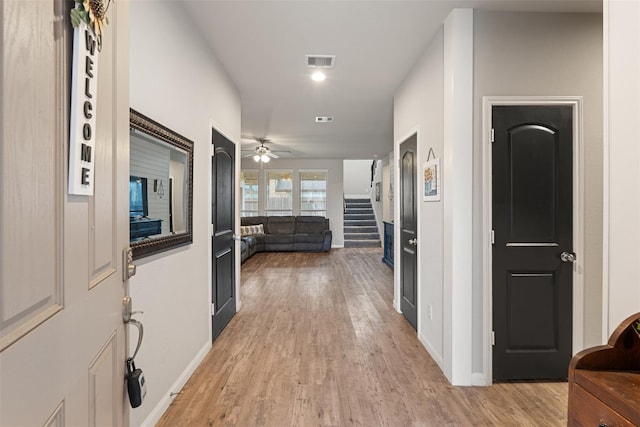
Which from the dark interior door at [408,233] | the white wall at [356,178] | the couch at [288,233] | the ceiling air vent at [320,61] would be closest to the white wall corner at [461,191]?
the dark interior door at [408,233]

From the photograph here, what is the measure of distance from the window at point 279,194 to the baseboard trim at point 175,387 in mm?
7422

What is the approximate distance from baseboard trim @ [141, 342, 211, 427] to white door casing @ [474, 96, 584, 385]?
2.07 m

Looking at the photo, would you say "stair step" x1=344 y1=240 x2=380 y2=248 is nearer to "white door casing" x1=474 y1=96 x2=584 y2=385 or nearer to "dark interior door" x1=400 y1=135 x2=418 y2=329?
"dark interior door" x1=400 y1=135 x2=418 y2=329

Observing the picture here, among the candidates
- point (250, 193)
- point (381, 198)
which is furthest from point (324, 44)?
point (381, 198)

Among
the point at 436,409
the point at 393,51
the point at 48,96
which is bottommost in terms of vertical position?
the point at 436,409

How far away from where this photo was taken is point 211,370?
258 centimetres

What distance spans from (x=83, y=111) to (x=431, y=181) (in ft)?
8.23

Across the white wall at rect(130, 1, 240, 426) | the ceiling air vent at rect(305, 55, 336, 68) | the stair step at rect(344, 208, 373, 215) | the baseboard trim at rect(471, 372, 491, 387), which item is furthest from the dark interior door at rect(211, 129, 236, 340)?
the stair step at rect(344, 208, 373, 215)

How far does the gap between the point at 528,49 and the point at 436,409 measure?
2.52 meters

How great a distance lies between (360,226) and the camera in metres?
11.4

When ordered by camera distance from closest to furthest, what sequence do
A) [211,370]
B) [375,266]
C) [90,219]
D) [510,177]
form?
1. [90,219]
2. [510,177]
3. [211,370]
4. [375,266]

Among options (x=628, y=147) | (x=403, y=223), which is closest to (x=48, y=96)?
(x=628, y=147)

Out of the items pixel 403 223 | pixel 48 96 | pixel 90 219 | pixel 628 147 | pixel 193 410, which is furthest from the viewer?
pixel 403 223

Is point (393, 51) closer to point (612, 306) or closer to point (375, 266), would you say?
point (612, 306)
